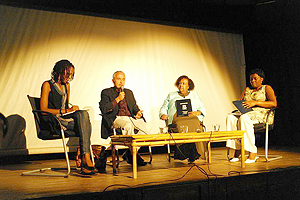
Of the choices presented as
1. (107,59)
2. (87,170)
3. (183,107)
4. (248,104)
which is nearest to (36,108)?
(87,170)

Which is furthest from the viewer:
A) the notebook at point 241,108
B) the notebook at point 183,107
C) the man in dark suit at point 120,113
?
the notebook at point 183,107

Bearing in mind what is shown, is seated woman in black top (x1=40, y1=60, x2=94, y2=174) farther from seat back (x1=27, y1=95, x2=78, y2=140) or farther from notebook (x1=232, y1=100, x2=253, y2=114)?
notebook (x1=232, y1=100, x2=253, y2=114)

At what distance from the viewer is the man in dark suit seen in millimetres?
4441

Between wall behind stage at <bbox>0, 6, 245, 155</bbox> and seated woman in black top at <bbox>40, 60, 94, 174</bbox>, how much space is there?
1.66 m

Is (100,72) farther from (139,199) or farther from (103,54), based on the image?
(139,199)

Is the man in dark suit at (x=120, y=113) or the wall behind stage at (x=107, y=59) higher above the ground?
the wall behind stage at (x=107, y=59)

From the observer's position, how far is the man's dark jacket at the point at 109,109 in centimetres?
448

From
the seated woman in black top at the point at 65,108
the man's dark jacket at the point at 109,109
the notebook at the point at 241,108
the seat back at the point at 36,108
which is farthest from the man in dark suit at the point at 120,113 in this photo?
the notebook at the point at 241,108

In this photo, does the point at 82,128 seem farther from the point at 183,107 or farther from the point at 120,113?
the point at 183,107

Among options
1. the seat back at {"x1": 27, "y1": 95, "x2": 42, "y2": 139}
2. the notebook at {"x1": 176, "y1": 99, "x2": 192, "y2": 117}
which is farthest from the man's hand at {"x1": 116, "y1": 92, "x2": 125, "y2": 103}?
the seat back at {"x1": 27, "y1": 95, "x2": 42, "y2": 139}

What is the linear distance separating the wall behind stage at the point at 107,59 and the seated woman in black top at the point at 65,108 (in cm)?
166

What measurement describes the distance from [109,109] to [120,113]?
0.22 meters

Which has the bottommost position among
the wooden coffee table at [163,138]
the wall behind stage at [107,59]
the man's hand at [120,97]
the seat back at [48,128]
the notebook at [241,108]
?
the wooden coffee table at [163,138]

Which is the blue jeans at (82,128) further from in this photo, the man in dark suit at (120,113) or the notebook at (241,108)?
the notebook at (241,108)
